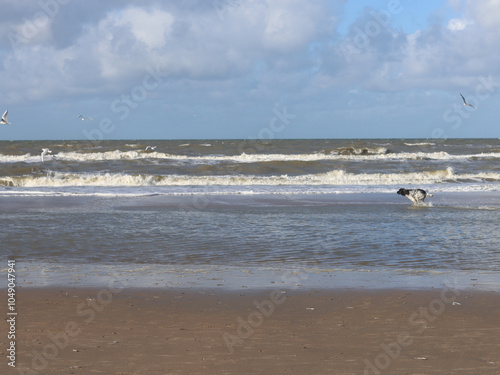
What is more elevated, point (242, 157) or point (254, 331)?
point (242, 157)

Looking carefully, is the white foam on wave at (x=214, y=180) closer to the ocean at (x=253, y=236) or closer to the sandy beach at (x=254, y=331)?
the ocean at (x=253, y=236)

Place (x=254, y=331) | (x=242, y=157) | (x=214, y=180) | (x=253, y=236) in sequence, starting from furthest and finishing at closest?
1. (x=242, y=157)
2. (x=214, y=180)
3. (x=253, y=236)
4. (x=254, y=331)

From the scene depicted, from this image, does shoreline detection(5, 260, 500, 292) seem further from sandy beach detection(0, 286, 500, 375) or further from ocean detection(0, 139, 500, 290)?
sandy beach detection(0, 286, 500, 375)

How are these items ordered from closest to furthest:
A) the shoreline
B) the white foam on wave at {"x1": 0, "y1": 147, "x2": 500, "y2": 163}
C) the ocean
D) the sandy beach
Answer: the sandy beach → the shoreline → the ocean → the white foam on wave at {"x1": 0, "y1": 147, "x2": 500, "y2": 163}

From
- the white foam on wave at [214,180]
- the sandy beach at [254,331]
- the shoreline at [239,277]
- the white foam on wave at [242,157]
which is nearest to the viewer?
the sandy beach at [254,331]

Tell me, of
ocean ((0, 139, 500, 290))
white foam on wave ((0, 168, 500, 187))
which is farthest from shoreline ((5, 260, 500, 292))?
white foam on wave ((0, 168, 500, 187))

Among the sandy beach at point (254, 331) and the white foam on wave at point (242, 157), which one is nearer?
the sandy beach at point (254, 331)

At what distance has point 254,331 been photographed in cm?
573

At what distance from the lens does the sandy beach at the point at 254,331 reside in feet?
15.8

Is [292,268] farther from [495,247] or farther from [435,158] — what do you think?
[435,158]

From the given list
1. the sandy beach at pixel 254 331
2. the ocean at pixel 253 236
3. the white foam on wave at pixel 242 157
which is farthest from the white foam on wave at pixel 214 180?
the sandy beach at pixel 254 331

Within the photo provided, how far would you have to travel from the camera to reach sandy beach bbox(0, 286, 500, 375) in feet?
15.8

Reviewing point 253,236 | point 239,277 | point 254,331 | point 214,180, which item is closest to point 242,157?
point 214,180

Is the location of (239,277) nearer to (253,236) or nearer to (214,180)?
(253,236)
